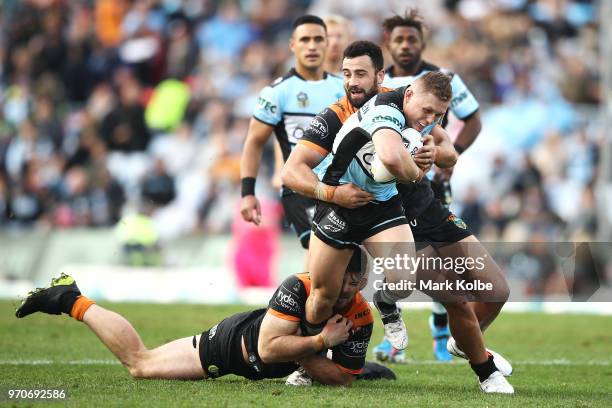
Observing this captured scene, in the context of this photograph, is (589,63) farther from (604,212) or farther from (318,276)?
(318,276)

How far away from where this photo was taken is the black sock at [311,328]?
837 cm

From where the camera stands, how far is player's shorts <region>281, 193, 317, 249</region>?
1068 cm

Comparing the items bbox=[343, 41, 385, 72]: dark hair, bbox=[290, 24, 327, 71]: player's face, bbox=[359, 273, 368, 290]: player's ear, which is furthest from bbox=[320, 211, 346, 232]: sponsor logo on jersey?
bbox=[290, 24, 327, 71]: player's face

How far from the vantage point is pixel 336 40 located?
11953 millimetres

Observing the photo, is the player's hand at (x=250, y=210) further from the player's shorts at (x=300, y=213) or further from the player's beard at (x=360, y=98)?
the player's beard at (x=360, y=98)

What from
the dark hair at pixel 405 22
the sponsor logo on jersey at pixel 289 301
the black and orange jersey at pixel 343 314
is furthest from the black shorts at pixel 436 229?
the dark hair at pixel 405 22

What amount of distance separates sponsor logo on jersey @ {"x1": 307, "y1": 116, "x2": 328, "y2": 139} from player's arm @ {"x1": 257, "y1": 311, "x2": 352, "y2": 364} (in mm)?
1374

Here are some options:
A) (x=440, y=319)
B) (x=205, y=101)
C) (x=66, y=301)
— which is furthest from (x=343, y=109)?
(x=205, y=101)

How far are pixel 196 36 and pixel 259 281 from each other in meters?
7.40

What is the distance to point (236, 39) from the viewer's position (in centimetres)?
2366

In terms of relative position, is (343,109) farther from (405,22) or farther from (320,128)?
(405,22)

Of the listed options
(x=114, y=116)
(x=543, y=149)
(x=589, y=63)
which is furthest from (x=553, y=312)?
(x=114, y=116)

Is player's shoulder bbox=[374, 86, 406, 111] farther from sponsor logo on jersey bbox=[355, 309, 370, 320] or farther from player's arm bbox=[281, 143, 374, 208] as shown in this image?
sponsor logo on jersey bbox=[355, 309, 370, 320]

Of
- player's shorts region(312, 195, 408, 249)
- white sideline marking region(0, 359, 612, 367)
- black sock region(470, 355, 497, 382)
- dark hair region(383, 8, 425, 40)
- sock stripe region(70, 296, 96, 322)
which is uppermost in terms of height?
dark hair region(383, 8, 425, 40)
